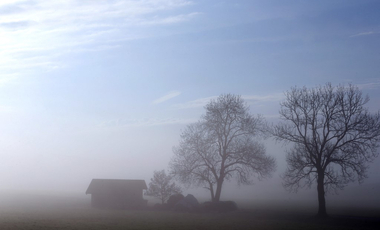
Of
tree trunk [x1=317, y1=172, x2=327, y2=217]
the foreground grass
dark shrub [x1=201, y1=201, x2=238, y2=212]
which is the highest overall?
tree trunk [x1=317, y1=172, x2=327, y2=217]

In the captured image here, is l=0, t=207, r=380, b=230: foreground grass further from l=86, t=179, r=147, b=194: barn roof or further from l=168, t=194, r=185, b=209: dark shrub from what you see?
l=86, t=179, r=147, b=194: barn roof

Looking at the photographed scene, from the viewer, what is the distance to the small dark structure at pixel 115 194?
61094mm

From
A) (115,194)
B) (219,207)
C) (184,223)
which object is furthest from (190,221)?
(115,194)

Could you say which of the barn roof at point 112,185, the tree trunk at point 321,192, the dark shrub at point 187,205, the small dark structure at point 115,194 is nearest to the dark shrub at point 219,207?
the dark shrub at point 187,205

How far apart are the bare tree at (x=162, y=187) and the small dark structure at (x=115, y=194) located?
542 centimetres

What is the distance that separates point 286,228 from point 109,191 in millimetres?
42420

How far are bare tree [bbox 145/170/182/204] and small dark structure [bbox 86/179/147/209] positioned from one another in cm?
542

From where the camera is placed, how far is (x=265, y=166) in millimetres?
43156

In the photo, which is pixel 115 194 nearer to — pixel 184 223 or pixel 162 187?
pixel 162 187

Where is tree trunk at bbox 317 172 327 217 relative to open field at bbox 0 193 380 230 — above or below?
above

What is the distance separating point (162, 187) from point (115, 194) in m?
10.4

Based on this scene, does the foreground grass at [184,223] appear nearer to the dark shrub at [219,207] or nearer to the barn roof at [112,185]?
the dark shrub at [219,207]

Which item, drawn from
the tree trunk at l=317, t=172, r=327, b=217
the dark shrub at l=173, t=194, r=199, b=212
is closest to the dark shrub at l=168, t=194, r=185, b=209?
the dark shrub at l=173, t=194, r=199, b=212

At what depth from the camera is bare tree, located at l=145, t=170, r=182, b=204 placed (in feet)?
183
